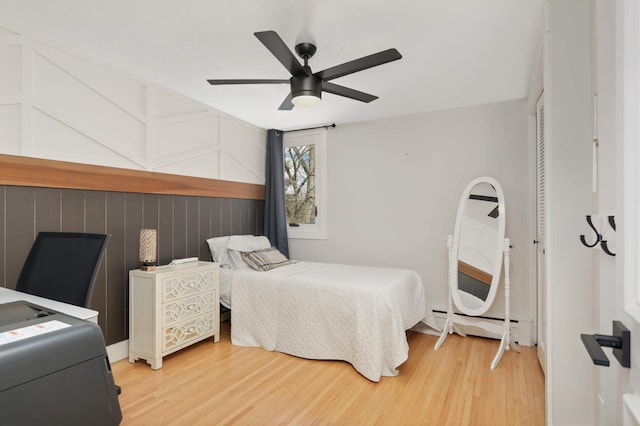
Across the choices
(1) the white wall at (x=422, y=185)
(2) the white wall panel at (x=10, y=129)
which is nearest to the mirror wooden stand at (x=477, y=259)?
(1) the white wall at (x=422, y=185)

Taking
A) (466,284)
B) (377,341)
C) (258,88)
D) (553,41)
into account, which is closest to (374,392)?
(377,341)

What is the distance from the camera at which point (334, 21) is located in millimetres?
2004

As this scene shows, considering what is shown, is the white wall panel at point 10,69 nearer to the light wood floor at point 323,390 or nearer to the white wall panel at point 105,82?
the white wall panel at point 105,82

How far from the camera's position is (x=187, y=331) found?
111 inches

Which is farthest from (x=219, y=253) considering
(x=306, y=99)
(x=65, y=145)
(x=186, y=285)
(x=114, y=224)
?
(x=306, y=99)

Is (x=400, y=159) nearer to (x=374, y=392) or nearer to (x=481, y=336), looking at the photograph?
(x=481, y=336)

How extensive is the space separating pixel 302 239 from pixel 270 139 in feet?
4.53

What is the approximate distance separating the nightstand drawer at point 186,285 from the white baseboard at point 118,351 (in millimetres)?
569

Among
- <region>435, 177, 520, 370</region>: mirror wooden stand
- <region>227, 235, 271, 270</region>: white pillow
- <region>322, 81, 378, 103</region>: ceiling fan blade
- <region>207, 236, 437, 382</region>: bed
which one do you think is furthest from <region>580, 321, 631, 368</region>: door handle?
<region>227, 235, 271, 270</region>: white pillow

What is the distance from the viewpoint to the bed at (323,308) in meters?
2.49

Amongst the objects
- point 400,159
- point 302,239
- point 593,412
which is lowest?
point 593,412

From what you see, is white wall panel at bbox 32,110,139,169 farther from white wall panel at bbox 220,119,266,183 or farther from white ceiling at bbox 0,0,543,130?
white wall panel at bbox 220,119,266,183

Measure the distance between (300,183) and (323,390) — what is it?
107 inches

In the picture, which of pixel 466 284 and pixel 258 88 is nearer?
pixel 258 88
